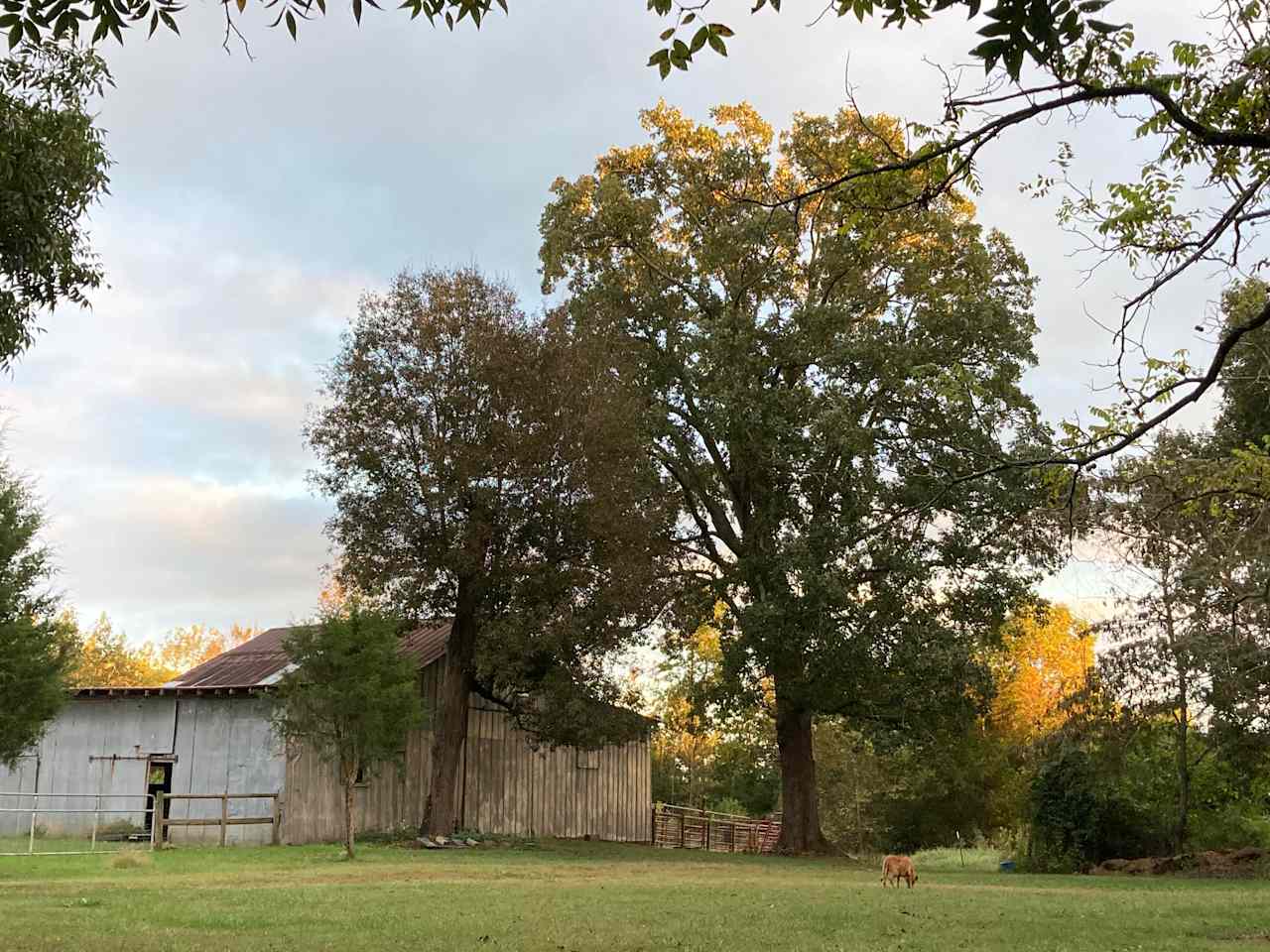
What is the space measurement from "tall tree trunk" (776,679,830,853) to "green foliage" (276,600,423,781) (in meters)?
11.6

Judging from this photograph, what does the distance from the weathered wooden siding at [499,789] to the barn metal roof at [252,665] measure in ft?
5.03

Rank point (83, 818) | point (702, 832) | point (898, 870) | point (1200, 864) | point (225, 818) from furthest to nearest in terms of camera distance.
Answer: point (702, 832) < point (83, 818) < point (225, 818) < point (1200, 864) < point (898, 870)

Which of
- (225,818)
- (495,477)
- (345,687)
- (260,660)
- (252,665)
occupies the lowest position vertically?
(225,818)

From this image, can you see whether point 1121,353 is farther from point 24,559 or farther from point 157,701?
point 157,701

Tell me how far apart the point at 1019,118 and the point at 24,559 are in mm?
20548

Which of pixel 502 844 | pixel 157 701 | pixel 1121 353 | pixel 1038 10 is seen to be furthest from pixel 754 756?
pixel 1038 10

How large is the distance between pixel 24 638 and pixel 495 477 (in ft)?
34.9

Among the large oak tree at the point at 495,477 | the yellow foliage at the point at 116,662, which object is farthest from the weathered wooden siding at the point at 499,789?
the yellow foliage at the point at 116,662

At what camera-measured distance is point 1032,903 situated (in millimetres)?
15305

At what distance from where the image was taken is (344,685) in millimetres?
23531

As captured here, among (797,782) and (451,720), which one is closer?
(451,720)

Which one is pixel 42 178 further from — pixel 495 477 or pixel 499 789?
pixel 499 789

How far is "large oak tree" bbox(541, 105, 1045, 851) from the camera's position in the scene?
27.7 meters

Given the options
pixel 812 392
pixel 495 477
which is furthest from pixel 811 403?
pixel 495 477
